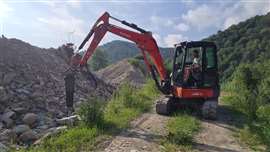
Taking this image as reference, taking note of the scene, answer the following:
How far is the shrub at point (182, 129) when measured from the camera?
27.1 ft

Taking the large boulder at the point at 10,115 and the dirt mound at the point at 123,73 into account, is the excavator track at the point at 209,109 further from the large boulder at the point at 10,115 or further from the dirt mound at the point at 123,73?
the dirt mound at the point at 123,73

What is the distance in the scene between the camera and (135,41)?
12.4 meters

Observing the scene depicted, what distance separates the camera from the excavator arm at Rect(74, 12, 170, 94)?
11.8m

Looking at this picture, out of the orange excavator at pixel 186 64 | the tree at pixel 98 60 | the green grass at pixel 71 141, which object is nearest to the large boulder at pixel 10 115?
the orange excavator at pixel 186 64

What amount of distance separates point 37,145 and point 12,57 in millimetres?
11056

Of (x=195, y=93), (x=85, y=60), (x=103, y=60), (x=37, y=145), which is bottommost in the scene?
(x=37, y=145)

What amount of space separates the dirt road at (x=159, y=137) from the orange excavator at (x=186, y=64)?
79 centimetres

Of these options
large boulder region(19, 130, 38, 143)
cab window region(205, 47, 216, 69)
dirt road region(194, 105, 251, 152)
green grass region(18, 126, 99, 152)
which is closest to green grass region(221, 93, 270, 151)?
dirt road region(194, 105, 251, 152)

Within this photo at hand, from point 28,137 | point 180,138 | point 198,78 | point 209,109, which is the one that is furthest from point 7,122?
point 209,109

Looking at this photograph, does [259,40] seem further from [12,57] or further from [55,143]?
[55,143]

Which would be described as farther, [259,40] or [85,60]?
[259,40]

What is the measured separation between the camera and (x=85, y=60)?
11.6m

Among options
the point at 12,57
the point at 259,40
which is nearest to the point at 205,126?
the point at 12,57

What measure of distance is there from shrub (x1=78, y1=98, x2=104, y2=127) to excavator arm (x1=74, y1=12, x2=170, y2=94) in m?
2.44
